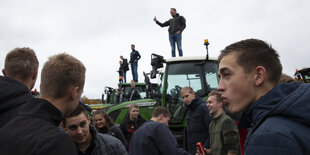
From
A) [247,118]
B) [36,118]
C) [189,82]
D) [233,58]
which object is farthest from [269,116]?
[189,82]

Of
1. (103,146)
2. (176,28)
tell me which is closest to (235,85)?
(103,146)

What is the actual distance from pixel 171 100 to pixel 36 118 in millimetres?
5140

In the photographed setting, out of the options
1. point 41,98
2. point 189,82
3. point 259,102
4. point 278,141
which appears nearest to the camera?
point 278,141

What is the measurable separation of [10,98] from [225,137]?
257 cm

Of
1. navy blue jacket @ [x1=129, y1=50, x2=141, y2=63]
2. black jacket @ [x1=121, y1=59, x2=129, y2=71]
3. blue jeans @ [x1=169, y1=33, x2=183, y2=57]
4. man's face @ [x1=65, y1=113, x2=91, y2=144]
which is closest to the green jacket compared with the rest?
man's face @ [x1=65, y1=113, x2=91, y2=144]

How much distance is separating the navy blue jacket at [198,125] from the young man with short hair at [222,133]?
501mm

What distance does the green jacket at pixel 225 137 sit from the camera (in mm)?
3258

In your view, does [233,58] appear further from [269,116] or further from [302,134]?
[302,134]

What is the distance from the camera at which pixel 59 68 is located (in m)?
1.54

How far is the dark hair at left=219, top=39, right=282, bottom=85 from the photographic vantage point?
56.6 inches

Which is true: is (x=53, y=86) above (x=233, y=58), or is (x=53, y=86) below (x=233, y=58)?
below

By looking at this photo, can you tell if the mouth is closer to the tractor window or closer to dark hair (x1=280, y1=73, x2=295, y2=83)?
dark hair (x1=280, y1=73, x2=295, y2=83)

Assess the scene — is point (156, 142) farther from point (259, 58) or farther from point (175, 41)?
point (175, 41)

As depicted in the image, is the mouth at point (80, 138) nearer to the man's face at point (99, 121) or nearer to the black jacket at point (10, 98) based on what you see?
the black jacket at point (10, 98)
